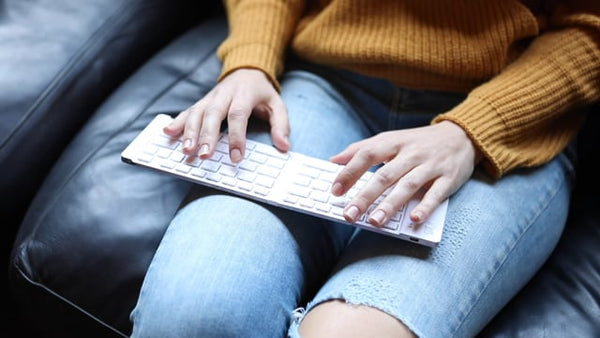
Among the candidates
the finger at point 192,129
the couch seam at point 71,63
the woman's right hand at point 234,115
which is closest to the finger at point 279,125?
the woman's right hand at point 234,115

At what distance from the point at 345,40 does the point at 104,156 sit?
39 centimetres

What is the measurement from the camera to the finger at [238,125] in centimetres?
70

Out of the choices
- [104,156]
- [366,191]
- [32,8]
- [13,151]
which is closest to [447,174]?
[366,191]

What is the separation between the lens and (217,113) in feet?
2.40

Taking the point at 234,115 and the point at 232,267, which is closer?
the point at 232,267

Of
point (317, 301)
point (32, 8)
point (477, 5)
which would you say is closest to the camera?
point (317, 301)

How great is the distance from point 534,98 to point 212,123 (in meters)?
0.43

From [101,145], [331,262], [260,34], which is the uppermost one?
[260,34]

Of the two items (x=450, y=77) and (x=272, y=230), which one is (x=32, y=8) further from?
(x=450, y=77)

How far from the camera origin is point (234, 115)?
0.73 metres

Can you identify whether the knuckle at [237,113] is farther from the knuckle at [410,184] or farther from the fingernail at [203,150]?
the knuckle at [410,184]

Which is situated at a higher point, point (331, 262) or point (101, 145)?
point (101, 145)

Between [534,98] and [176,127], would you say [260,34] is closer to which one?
[176,127]

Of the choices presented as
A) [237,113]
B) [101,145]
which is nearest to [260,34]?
[237,113]
